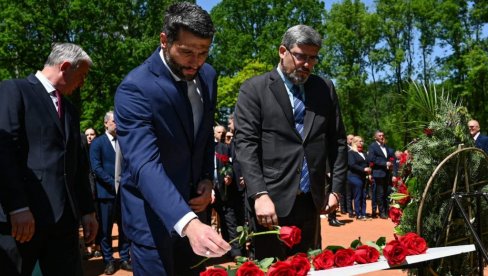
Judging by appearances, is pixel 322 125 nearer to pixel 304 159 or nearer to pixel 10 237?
pixel 304 159

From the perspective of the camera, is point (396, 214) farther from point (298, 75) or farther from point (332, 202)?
point (298, 75)

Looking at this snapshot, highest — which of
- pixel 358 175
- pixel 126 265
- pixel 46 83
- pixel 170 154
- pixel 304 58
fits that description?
pixel 304 58

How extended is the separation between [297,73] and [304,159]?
0.58 m

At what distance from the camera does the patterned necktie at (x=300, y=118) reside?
12.5 feet

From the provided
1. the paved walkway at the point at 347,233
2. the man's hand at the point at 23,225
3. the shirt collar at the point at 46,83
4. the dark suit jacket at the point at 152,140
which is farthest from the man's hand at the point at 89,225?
the paved walkway at the point at 347,233

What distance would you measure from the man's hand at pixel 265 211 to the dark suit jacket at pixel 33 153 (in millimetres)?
1171

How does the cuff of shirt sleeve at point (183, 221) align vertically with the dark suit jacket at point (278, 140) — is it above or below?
below

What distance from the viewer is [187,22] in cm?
241

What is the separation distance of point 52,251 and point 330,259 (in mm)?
1821

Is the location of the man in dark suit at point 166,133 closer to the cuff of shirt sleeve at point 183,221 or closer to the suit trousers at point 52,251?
the cuff of shirt sleeve at point 183,221

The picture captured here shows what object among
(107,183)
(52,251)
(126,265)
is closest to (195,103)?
(52,251)

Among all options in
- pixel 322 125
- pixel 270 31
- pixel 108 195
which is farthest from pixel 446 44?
pixel 322 125

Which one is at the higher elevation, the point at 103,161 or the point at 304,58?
the point at 304,58

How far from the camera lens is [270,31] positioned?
3806 cm
